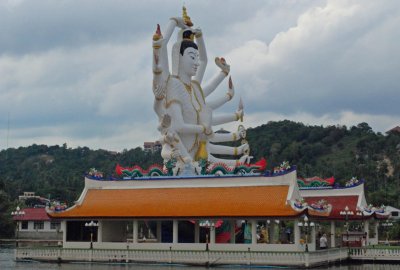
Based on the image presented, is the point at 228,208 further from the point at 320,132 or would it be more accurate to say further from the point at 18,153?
the point at 18,153

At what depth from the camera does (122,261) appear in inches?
1435

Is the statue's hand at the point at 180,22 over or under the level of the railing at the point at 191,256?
over

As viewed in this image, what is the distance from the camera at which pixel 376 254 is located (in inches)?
1528

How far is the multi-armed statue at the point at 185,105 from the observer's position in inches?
1577

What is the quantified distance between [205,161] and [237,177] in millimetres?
3761

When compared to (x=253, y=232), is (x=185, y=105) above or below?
above

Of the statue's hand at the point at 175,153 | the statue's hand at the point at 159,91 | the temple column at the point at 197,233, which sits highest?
the statue's hand at the point at 159,91

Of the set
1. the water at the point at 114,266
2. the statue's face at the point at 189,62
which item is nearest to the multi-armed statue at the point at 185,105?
the statue's face at the point at 189,62

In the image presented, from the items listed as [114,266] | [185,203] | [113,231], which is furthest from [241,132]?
[114,266]

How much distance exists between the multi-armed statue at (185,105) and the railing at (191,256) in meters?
5.78

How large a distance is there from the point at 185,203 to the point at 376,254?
11.4 meters

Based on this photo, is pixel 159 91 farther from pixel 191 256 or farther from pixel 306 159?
pixel 306 159

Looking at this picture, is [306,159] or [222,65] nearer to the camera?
[222,65]

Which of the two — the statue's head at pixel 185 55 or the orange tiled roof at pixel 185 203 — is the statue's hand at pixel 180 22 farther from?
the orange tiled roof at pixel 185 203
